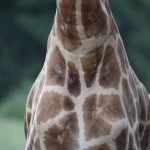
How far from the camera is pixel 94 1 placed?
2.97ft

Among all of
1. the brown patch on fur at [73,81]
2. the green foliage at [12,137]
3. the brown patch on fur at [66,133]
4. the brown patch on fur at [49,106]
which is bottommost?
the green foliage at [12,137]

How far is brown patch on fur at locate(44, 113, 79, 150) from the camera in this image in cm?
97

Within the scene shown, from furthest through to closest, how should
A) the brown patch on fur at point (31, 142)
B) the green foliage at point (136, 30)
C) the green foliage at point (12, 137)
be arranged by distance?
the green foliage at point (136, 30)
the green foliage at point (12, 137)
the brown patch on fur at point (31, 142)

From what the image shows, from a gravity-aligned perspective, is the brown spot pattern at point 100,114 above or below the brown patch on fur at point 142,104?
above

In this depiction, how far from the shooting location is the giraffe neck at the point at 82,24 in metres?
0.91

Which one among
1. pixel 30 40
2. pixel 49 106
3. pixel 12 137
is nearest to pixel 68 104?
pixel 49 106

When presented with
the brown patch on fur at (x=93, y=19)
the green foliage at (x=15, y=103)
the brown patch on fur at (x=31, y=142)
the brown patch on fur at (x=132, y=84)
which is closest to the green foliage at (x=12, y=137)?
the green foliage at (x=15, y=103)

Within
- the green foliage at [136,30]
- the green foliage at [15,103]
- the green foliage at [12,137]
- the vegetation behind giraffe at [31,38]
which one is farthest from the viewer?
the green foliage at [136,30]

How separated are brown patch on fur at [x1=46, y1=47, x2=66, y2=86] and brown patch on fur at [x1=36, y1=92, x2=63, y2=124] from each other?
0.09 ft

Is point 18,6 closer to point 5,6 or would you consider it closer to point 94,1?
point 5,6

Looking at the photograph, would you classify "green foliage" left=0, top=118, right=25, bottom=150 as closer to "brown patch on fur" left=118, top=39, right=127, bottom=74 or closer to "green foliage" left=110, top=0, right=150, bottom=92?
"green foliage" left=110, top=0, right=150, bottom=92

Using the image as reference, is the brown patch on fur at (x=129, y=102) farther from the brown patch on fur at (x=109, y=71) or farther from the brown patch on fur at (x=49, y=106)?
the brown patch on fur at (x=49, y=106)

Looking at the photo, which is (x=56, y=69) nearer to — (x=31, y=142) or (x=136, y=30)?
(x=31, y=142)

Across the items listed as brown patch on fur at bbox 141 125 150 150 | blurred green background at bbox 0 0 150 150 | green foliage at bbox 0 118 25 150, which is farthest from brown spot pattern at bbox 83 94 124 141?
blurred green background at bbox 0 0 150 150
